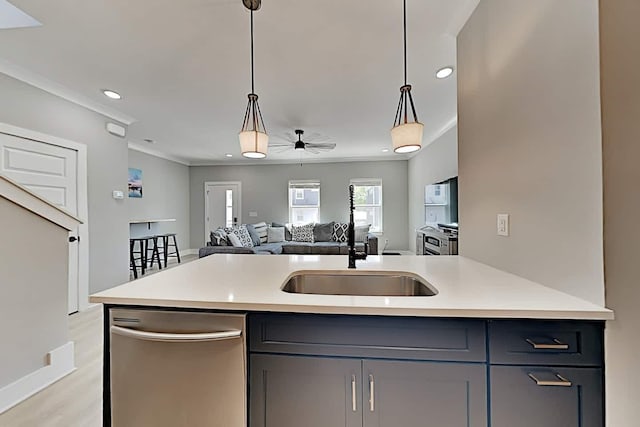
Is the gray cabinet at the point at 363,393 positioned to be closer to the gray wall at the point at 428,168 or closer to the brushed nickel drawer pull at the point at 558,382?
the brushed nickel drawer pull at the point at 558,382

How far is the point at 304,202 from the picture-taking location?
7.61 metres

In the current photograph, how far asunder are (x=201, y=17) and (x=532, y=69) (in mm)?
1993

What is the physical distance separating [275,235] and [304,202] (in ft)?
4.57

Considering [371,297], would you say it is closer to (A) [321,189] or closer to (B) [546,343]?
(B) [546,343]

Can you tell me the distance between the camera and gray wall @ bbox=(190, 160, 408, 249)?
24.0ft

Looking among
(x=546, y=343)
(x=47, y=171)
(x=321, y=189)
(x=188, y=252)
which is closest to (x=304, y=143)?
(x=321, y=189)

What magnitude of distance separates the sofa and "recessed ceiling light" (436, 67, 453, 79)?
2845 millimetres

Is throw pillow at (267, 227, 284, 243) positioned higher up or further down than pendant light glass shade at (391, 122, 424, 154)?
further down

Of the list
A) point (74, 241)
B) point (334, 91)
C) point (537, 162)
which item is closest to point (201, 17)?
point (334, 91)

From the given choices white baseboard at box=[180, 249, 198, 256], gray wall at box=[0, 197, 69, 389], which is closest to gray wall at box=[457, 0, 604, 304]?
gray wall at box=[0, 197, 69, 389]

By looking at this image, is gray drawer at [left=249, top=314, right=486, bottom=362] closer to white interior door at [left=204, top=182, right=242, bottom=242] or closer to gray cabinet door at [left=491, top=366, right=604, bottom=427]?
gray cabinet door at [left=491, top=366, right=604, bottom=427]

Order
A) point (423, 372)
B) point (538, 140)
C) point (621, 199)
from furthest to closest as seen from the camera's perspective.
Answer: point (538, 140) → point (423, 372) → point (621, 199)

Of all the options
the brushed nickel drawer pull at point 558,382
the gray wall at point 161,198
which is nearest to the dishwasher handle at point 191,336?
the brushed nickel drawer pull at point 558,382

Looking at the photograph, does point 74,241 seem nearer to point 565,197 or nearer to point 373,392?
point 373,392
